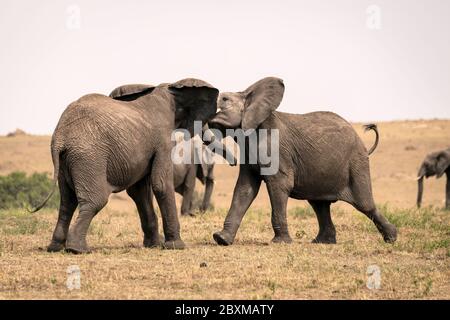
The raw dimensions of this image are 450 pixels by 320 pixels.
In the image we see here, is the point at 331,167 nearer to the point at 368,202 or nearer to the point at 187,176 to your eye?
the point at 368,202

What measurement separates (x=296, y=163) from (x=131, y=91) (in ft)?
8.65

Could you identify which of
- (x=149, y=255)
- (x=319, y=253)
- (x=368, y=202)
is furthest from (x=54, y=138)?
(x=368, y=202)

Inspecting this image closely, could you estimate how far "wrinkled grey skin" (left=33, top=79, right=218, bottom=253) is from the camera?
12055 millimetres

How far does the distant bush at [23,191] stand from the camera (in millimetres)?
25609

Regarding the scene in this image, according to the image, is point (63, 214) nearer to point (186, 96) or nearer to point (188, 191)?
point (186, 96)

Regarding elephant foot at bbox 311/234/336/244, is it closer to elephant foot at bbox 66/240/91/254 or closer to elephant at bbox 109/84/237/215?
elephant foot at bbox 66/240/91/254

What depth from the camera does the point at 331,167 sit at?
46.3 feet

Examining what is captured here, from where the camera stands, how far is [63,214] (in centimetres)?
1261

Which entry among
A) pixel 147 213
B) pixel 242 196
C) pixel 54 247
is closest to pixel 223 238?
pixel 242 196

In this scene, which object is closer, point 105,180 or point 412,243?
point 105,180

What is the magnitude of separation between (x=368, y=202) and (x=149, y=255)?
12.5ft

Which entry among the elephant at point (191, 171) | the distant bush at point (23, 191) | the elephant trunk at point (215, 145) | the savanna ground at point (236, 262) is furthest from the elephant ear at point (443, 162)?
the elephant trunk at point (215, 145)

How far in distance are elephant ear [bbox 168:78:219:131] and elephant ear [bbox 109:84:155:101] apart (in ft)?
1.13

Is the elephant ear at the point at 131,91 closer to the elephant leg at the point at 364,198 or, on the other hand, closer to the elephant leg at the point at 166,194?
the elephant leg at the point at 166,194
